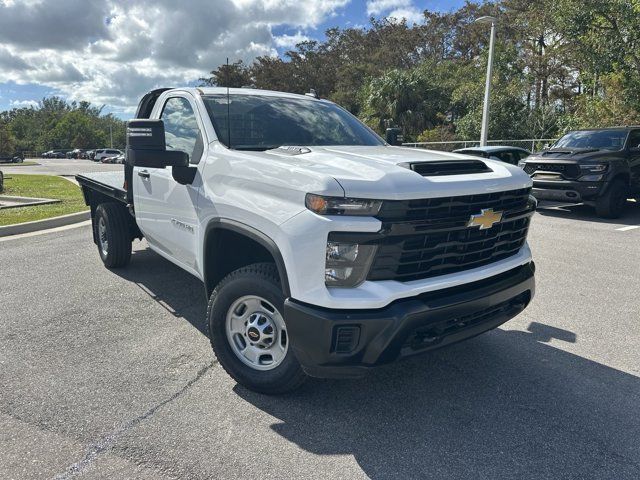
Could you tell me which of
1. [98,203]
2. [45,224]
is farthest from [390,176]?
[45,224]

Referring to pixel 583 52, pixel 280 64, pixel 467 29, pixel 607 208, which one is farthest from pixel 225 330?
pixel 280 64

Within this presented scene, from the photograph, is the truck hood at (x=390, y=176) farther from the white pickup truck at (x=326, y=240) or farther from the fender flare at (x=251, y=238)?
the fender flare at (x=251, y=238)

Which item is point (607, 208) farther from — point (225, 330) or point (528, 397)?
point (225, 330)

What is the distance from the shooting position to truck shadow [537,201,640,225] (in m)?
9.56

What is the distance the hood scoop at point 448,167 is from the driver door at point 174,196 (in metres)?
1.58

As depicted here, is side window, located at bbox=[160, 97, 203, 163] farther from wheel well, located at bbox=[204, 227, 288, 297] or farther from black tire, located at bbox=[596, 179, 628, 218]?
black tire, located at bbox=[596, 179, 628, 218]

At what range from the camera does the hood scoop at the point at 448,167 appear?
9.05 ft

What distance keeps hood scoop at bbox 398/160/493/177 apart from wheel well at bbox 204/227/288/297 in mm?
1126

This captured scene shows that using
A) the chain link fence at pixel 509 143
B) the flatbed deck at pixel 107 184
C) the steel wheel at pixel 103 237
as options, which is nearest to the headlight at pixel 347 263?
the flatbed deck at pixel 107 184

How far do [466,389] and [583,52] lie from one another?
18.1m

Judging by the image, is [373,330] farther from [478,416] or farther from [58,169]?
[58,169]

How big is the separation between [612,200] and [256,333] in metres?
8.85

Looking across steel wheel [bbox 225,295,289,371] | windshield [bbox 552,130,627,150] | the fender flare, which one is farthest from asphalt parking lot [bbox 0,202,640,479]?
windshield [bbox 552,130,627,150]

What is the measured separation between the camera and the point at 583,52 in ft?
57.0
